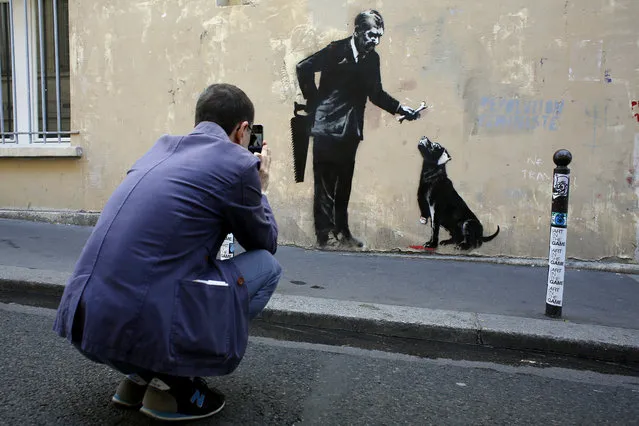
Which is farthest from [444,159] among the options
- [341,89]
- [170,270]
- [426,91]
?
[170,270]

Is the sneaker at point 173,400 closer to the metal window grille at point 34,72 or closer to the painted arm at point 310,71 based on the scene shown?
the painted arm at point 310,71

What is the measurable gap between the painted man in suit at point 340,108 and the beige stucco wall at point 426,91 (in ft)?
0.37

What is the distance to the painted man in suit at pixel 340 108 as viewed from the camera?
248 inches

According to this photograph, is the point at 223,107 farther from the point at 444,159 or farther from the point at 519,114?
the point at 519,114

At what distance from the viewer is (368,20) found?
6.28m

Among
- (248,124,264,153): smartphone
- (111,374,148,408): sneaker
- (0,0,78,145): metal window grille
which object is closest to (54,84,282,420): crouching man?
(111,374,148,408): sneaker

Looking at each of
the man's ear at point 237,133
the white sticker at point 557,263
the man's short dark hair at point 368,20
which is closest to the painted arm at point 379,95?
the man's short dark hair at point 368,20

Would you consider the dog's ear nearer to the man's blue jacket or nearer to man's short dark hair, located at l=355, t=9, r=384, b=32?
man's short dark hair, located at l=355, t=9, r=384, b=32

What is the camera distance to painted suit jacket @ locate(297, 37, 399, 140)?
20.7ft

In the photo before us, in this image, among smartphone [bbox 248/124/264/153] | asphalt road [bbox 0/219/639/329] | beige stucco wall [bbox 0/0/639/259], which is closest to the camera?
smartphone [bbox 248/124/264/153]

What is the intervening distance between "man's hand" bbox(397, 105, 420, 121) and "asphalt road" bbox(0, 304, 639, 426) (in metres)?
Result: 3.44

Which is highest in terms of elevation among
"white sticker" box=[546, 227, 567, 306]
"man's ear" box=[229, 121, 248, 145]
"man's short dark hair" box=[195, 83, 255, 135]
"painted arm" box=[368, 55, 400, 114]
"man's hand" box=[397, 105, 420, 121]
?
"painted arm" box=[368, 55, 400, 114]

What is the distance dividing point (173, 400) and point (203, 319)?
0.52 m

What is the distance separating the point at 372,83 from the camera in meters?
6.33
